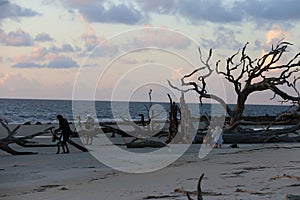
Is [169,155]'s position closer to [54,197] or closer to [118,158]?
[118,158]

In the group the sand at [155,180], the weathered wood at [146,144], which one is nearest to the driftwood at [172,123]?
the weathered wood at [146,144]

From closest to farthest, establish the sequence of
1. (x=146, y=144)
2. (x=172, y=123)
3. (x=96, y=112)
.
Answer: (x=146, y=144) < (x=172, y=123) < (x=96, y=112)

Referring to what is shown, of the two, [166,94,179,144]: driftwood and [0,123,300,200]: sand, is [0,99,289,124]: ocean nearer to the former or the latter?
[166,94,179,144]: driftwood

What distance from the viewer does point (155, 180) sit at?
11430 mm

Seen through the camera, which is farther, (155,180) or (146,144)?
(146,144)

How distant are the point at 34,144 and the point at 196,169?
1388 cm

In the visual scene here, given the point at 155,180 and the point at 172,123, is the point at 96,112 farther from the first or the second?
the point at 155,180

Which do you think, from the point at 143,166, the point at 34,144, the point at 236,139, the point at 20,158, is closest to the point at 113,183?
the point at 143,166

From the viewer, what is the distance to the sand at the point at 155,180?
9.25m

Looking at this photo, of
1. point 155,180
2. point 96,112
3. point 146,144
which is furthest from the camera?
point 96,112

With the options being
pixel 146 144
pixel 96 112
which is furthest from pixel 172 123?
pixel 96 112

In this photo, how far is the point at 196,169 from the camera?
43.5 ft

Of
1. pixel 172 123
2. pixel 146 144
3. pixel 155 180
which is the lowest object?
pixel 155 180

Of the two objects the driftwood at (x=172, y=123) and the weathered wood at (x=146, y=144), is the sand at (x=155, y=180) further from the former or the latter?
the driftwood at (x=172, y=123)
